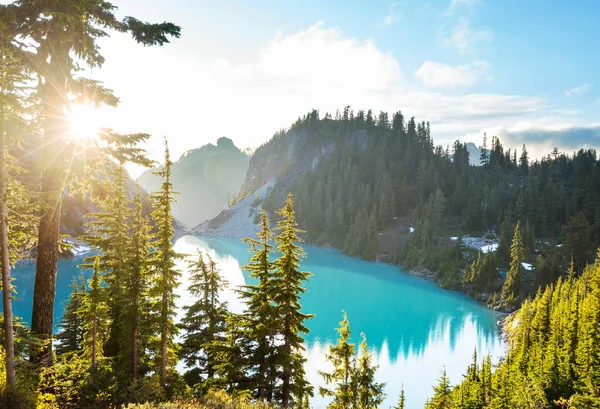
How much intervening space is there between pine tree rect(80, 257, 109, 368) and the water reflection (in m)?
17.6

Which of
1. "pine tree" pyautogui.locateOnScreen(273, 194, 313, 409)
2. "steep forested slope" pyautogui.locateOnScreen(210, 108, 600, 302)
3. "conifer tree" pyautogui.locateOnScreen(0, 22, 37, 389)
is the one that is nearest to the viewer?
"conifer tree" pyautogui.locateOnScreen(0, 22, 37, 389)

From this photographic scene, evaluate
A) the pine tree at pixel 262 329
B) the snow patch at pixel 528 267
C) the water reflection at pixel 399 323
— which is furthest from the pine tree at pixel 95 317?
the snow patch at pixel 528 267

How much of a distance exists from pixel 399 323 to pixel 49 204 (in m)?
59.4

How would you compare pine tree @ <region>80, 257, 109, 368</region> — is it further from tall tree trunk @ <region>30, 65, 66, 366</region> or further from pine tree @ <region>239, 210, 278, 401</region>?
pine tree @ <region>239, 210, 278, 401</region>

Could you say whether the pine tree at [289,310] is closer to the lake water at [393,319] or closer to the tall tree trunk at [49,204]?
the tall tree trunk at [49,204]

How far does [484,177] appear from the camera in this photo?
147375 millimetres

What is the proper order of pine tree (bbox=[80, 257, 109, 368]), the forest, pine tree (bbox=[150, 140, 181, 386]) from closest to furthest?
the forest < pine tree (bbox=[150, 140, 181, 386]) < pine tree (bbox=[80, 257, 109, 368])

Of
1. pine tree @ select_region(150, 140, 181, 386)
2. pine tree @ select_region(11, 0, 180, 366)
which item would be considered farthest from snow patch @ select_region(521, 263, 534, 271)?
pine tree @ select_region(11, 0, 180, 366)

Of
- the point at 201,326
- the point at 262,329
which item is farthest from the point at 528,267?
the point at 262,329

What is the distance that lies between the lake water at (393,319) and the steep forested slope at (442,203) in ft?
37.2

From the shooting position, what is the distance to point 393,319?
→ 64562 millimetres

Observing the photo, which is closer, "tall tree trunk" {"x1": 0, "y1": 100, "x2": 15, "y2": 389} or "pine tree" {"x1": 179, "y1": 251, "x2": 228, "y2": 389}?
"tall tree trunk" {"x1": 0, "y1": 100, "x2": 15, "y2": 389}

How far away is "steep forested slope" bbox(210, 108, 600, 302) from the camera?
8800 cm

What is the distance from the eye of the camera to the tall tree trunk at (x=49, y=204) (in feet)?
39.1
